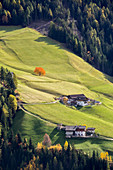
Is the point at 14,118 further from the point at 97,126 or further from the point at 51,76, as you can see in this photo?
the point at 51,76

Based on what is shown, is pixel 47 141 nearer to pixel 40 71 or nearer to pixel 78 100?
pixel 78 100

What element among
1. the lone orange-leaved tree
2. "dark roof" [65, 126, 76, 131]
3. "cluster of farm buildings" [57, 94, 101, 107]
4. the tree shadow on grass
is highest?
"dark roof" [65, 126, 76, 131]

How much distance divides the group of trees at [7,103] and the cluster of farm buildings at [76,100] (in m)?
21.8

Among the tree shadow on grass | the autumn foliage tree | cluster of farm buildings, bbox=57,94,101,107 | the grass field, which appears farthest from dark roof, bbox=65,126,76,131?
cluster of farm buildings, bbox=57,94,101,107

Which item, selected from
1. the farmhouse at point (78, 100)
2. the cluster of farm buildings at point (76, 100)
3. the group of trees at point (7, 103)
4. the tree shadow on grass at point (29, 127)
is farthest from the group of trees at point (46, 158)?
the farmhouse at point (78, 100)

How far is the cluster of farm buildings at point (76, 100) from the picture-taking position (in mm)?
150000

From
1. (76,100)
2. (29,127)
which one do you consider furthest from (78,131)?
(76,100)

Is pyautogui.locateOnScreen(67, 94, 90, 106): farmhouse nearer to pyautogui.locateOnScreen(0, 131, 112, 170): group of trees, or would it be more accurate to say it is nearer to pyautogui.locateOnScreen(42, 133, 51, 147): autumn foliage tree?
pyautogui.locateOnScreen(42, 133, 51, 147): autumn foliage tree

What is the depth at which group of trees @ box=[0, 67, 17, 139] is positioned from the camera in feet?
415

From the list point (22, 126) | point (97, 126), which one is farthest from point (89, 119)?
point (22, 126)

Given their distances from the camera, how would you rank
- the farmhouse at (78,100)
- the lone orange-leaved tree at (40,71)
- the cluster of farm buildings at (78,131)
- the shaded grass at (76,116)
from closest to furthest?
the cluster of farm buildings at (78,131), the shaded grass at (76,116), the farmhouse at (78,100), the lone orange-leaved tree at (40,71)

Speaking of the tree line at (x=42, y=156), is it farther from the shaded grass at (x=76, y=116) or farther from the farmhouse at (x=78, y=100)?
the farmhouse at (x=78, y=100)

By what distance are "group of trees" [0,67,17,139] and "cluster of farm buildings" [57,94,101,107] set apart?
71.7ft

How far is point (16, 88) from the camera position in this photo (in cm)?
14888
